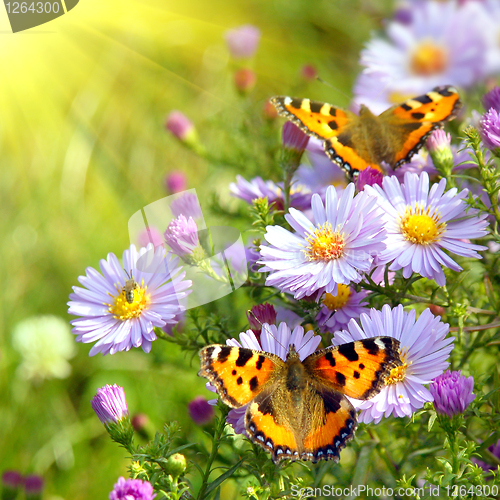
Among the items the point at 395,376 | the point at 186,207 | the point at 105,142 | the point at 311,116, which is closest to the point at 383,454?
the point at 395,376

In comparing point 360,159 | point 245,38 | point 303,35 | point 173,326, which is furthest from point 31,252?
point 303,35

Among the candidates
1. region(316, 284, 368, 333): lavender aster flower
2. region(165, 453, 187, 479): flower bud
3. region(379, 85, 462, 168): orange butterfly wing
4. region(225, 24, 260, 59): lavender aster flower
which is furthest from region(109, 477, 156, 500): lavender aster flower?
region(225, 24, 260, 59): lavender aster flower

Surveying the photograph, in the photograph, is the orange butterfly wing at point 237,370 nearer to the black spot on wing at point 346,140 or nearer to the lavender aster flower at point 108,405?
the lavender aster flower at point 108,405

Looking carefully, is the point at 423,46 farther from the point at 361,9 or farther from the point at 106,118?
the point at 106,118

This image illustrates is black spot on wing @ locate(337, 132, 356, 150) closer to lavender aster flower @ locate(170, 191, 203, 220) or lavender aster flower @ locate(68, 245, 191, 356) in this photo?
lavender aster flower @ locate(170, 191, 203, 220)

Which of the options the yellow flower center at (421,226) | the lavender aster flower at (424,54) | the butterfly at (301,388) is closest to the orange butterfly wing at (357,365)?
the butterfly at (301,388)

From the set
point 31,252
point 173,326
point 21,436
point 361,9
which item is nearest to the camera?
point 173,326

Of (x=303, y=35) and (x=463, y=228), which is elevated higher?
(x=463, y=228)
